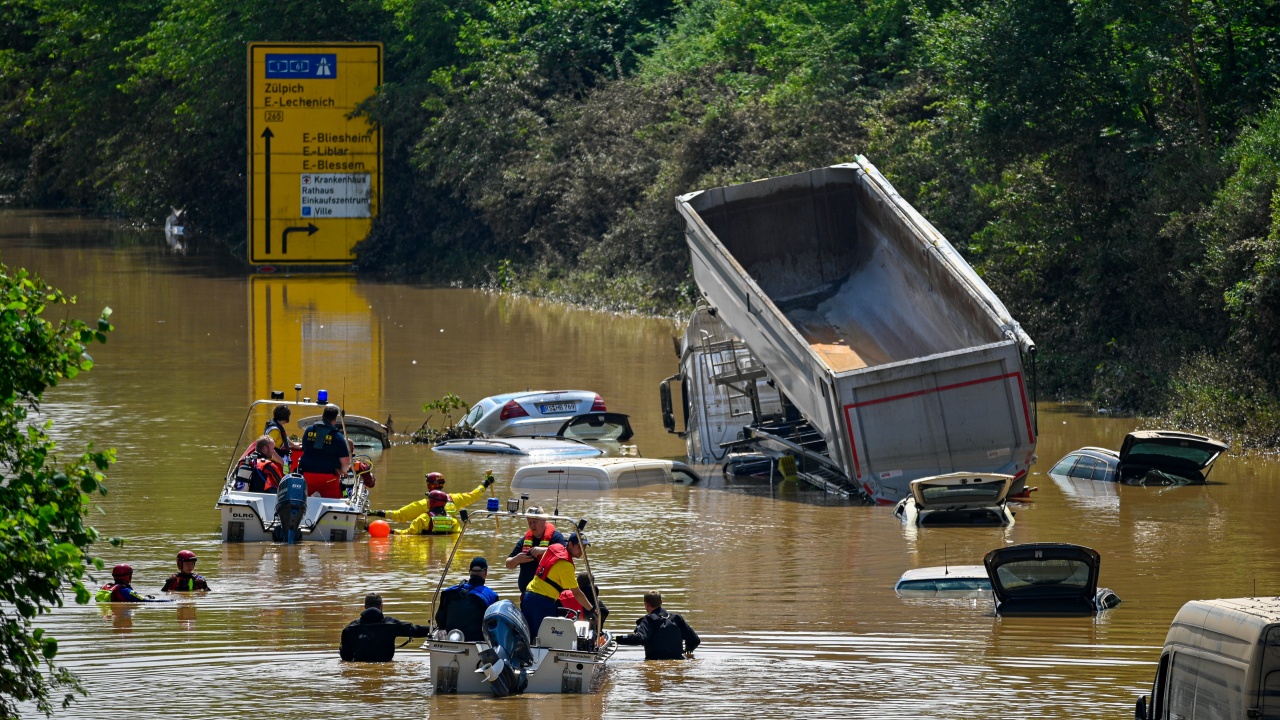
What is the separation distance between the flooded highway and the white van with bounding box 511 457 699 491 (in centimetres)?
30

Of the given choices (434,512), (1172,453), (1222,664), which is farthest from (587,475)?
(1222,664)

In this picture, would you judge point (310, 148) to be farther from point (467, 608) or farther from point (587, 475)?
point (467, 608)

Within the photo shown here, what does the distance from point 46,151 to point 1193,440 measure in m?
57.2

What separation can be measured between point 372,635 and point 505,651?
1.43 metres

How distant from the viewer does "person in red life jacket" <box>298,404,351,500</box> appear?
2017 centimetres

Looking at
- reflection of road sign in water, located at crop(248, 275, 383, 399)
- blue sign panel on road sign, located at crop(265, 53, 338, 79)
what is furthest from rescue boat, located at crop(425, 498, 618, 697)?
blue sign panel on road sign, located at crop(265, 53, 338, 79)

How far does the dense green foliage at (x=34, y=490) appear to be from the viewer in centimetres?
914

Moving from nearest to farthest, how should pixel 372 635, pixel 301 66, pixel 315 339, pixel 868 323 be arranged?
pixel 372 635 < pixel 868 323 < pixel 301 66 < pixel 315 339

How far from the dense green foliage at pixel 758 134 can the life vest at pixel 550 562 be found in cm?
1384

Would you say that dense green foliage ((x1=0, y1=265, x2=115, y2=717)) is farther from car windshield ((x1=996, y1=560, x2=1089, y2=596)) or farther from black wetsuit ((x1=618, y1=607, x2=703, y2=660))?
car windshield ((x1=996, y1=560, x2=1089, y2=596))

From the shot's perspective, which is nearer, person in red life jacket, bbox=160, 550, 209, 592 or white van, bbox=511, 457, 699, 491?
person in red life jacket, bbox=160, 550, 209, 592

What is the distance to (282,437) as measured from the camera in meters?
21.1

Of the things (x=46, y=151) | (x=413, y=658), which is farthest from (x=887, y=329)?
(x=46, y=151)

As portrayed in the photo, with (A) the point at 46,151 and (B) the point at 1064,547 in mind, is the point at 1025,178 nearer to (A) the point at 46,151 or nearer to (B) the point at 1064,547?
(B) the point at 1064,547
